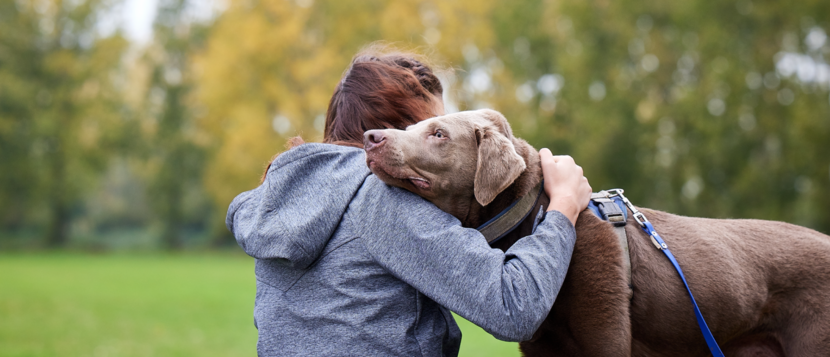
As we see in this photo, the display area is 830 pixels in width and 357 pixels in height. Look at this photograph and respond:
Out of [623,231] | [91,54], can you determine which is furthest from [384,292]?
[91,54]

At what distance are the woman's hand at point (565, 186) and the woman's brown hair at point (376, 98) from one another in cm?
65

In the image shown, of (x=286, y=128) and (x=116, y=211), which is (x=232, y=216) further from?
(x=116, y=211)

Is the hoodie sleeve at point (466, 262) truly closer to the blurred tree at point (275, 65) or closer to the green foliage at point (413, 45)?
the green foliage at point (413, 45)

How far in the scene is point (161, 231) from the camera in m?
37.2

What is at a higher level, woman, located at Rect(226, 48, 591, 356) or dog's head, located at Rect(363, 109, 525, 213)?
dog's head, located at Rect(363, 109, 525, 213)

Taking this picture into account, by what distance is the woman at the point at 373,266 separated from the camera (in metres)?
2.25

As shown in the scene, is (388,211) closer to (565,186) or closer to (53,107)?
(565,186)

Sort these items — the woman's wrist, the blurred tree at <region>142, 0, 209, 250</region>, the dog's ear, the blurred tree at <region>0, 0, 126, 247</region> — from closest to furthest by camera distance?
the woman's wrist < the dog's ear < the blurred tree at <region>0, 0, 126, 247</region> < the blurred tree at <region>142, 0, 209, 250</region>

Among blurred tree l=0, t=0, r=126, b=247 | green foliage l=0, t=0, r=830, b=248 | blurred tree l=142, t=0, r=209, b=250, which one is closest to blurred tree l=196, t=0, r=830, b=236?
green foliage l=0, t=0, r=830, b=248

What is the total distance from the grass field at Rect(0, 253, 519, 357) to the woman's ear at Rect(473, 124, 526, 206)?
7.09 metres

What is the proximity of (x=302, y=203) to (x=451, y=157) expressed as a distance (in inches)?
30.0

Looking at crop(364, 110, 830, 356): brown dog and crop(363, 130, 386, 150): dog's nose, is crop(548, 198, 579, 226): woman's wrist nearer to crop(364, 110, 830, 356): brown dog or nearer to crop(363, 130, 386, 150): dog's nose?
crop(364, 110, 830, 356): brown dog

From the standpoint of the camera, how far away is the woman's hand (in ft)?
8.79

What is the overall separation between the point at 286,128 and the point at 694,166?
16.7 meters
